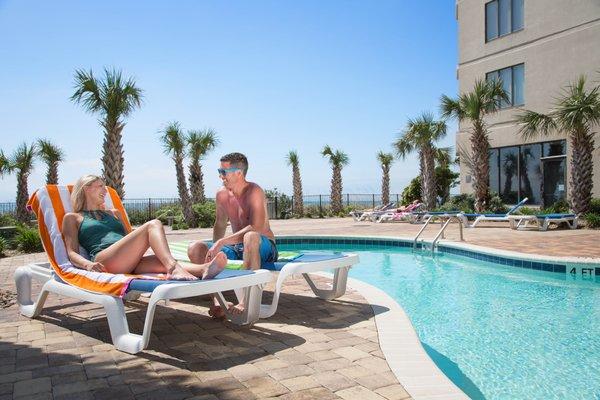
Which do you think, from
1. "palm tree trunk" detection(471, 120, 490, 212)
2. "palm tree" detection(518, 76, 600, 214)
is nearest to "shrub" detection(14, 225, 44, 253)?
"palm tree trunk" detection(471, 120, 490, 212)

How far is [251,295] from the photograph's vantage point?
12.2 feet

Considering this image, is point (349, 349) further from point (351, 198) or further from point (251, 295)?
point (351, 198)

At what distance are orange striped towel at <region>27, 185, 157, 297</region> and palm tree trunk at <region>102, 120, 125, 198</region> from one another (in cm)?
1026

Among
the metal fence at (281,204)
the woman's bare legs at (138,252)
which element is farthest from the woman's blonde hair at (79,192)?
the metal fence at (281,204)

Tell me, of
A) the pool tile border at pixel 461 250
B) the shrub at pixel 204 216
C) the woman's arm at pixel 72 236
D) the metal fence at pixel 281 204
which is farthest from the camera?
the metal fence at pixel 281 204

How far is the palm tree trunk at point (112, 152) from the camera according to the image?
14328 mm

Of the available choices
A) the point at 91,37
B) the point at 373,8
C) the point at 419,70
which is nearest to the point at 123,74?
the point at 91,37

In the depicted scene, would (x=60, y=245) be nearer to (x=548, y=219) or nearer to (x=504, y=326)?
(x=504, y=326)

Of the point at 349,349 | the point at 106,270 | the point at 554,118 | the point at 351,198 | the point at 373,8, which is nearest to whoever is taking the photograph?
the point at 349,349

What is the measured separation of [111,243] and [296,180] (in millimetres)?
23228

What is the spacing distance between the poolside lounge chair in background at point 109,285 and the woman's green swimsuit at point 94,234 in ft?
0.64

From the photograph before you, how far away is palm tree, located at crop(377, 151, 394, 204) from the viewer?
27.7 meters

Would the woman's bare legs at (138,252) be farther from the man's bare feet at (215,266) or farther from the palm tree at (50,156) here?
the palm tree at (50,156)

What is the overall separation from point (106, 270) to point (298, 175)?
23.7m
